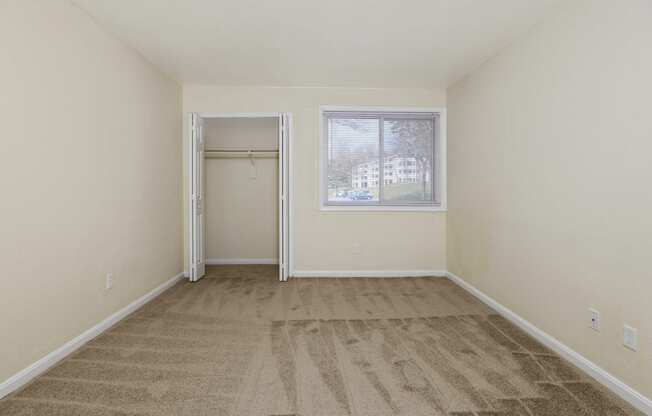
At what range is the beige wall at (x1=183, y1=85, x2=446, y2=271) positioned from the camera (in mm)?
4125

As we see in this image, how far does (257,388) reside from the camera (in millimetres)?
1835

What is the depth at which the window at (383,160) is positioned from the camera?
13.9ft

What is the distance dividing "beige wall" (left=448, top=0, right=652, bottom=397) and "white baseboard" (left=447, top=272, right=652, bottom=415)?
4cm

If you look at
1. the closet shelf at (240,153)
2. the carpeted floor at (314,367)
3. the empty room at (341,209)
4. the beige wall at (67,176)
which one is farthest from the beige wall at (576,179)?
the beige wall at (67,176)

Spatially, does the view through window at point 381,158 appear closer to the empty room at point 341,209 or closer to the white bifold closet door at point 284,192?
the empty room at point 341,209

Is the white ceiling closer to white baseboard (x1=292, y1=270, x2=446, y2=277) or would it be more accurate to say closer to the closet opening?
the closet opening

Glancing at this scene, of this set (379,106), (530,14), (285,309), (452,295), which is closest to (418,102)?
(379,106)

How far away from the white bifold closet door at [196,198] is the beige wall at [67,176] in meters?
0.55

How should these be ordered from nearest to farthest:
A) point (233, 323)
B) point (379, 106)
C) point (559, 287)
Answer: point (559, 287) < point (233, 323) < point (379, 106)

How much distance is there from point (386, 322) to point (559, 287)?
1.33 m

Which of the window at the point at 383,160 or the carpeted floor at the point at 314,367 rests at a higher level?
the window at the point at 383,160

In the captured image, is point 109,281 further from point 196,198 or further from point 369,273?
point 369,273

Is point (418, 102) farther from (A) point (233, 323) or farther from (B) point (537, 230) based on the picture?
(A) point (233, 323)

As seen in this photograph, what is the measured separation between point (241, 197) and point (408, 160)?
2.63 metres
